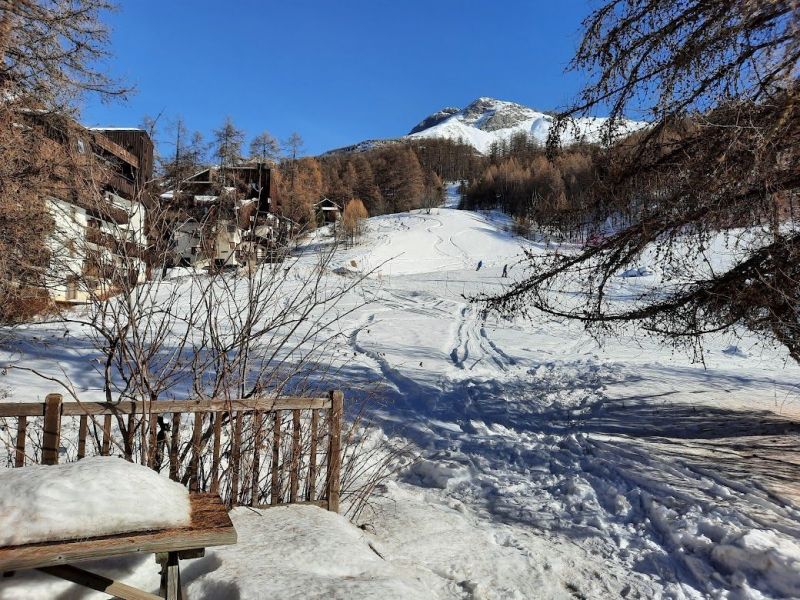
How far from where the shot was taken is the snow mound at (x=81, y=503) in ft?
7.97

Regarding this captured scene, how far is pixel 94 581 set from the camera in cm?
254

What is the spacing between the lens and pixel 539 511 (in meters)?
6.12

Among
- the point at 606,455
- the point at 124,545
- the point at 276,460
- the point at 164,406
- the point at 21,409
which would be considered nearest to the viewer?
the point at 124,545

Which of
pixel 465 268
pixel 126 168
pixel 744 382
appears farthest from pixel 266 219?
pixel 465 268

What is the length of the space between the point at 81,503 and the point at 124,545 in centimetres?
32

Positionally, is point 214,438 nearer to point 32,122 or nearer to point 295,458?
point 295,458

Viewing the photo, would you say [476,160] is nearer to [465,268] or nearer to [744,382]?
[465,268]

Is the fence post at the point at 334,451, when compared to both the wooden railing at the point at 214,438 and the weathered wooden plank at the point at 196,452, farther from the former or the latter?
the weathered wooden plank at the point at 196,452

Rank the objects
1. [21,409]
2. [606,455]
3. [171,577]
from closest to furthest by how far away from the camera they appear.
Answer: [171,577] < [21,409] < [606,455]

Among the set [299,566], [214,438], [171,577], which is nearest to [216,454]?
[214,438]

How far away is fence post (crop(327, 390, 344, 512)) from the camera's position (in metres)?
4.98

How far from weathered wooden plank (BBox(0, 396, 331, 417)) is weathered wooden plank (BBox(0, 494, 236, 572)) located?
1.63 meters

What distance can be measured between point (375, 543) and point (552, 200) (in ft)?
19.2

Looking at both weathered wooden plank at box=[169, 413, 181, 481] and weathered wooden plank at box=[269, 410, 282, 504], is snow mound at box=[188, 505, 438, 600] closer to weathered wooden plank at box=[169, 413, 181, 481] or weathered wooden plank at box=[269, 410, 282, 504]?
weathered wooden plank at box=[269, 410, 282, 504]
